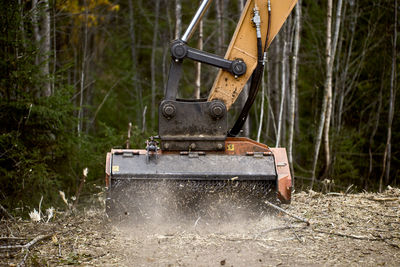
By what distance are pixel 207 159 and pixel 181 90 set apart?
1248cm

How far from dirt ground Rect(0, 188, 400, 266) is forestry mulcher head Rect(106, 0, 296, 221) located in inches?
8.9

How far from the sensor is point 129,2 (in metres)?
19.5

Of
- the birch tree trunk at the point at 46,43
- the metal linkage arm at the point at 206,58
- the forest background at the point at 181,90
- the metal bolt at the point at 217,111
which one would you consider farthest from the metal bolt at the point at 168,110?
the birch tree trunk at the point at 46,43

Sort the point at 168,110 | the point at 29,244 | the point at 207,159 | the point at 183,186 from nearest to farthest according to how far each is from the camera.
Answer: the point at 29,244 < the point at 183,186 < the point at 207,159 < the point at 168,110

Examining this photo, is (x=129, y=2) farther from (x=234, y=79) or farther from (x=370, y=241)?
(x=370, y=241)

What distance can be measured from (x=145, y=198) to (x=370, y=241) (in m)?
2.48

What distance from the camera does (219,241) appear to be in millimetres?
5191

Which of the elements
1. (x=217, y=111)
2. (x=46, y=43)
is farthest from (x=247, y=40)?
(x=46, y=43)

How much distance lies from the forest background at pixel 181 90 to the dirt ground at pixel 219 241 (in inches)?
84.9

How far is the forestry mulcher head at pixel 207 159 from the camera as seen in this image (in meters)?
5.62

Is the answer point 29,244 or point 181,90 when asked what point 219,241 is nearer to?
point 29,244

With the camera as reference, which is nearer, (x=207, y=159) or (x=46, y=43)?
(x=207, y=159)

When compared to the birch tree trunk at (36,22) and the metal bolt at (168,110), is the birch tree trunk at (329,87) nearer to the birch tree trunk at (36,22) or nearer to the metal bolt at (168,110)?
the metal bolt at (168,110)

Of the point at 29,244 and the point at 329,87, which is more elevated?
the point at 329,87
